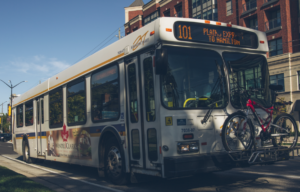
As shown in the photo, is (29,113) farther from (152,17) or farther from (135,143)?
(152,17)

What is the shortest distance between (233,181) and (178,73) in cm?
310

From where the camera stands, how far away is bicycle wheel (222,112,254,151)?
5.90 meters

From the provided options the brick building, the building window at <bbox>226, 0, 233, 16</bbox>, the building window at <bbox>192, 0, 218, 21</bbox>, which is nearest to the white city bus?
the brick building

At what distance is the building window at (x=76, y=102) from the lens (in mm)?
9041

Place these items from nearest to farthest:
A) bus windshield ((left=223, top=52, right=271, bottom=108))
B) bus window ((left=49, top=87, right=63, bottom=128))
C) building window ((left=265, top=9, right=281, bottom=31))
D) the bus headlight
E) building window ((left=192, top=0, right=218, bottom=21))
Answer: the bus headlight → bus windshield ((left=223, top=52, right=271, bottom=108)) → bus window ((left=49, top=87, right=63, bottom=128)) → building window ((left=265, top=9, right=281, bottom=31)) → building window ((left=192, top=0, right=218, bottom=21))

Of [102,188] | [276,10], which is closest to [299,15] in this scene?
[276,10]

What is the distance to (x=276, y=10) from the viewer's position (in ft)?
107

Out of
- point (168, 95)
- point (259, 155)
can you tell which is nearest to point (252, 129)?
point (259, 155)

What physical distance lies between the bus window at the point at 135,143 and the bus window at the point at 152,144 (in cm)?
44

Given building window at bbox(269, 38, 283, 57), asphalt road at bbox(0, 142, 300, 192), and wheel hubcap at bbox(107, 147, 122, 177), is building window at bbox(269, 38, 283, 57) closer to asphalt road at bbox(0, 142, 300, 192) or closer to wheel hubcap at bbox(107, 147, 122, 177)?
asphalt road at bbox(0, 142, 300, 192)

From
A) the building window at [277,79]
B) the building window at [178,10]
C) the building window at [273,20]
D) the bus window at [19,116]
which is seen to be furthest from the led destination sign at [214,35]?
the building window at [178,10]

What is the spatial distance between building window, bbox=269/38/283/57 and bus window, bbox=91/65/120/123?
27.6m

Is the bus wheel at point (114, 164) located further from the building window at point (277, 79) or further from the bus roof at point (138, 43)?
the building window at point (277, 79)

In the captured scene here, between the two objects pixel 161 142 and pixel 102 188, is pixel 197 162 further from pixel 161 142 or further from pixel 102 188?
pixel 102 188
